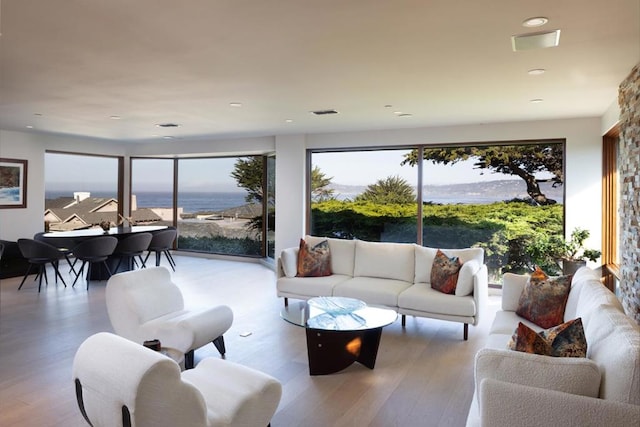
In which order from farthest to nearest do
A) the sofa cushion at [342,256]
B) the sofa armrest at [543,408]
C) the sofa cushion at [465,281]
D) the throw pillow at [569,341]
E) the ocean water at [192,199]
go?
the ocean water at [192,199] → the sofa cushion at [342,256] → the sofa cushion at [465,281] → the throw pillow at [569,341] → the sofa armrest at [543,408]

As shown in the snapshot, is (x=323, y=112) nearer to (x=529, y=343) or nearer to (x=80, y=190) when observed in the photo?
(x=529, y=343)

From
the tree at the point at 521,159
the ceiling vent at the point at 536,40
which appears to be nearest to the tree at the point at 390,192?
the tree at the point at 521,159

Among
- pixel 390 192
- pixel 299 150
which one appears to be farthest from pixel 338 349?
pixel 299 150

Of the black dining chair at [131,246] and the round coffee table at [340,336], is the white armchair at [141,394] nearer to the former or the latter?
the round coffee table at [340,336]

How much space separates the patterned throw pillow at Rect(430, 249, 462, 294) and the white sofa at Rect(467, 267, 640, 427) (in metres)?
2.54

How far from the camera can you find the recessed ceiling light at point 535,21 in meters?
2.71

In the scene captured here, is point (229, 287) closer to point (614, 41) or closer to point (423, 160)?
point (423, 160)

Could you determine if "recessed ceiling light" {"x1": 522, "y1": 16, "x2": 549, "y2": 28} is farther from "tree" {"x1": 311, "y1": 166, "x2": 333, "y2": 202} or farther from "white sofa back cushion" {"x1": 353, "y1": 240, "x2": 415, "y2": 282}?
"tree" {"x1": 311, "y1": 166, "x2": 333, "y2": 202}

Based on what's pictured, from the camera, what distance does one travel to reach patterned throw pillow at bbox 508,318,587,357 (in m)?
2.27

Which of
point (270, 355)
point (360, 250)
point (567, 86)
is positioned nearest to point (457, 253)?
point (360, 250)

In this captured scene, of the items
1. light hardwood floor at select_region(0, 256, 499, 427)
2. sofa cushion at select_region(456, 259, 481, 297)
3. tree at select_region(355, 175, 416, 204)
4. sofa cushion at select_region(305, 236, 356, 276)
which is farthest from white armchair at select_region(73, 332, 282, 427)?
tree at select_region(355, 175, 416, 204)

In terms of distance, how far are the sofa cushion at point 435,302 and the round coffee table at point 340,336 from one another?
745 millimetres

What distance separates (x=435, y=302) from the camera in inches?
185

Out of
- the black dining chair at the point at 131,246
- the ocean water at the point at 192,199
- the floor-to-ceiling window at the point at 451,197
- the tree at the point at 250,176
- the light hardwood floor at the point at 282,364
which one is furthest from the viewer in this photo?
the ocean water at the point at 192,199
